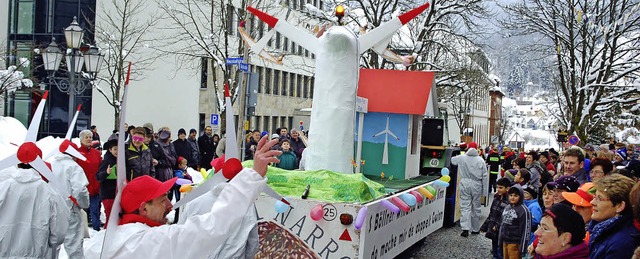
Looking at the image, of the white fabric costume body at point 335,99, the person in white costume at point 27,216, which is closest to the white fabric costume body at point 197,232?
the person in white costume at point 27,216

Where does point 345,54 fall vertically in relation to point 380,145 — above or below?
above

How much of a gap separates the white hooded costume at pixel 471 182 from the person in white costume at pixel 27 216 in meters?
9.78

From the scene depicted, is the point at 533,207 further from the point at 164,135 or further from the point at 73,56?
the point at 73,56

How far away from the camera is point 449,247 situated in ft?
44.6

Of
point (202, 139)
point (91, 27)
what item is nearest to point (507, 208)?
point (202, 139)

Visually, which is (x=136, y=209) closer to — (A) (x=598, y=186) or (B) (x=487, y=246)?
(A) (x=598, y=186)

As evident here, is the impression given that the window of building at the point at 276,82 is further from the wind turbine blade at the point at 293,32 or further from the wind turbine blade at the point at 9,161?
the wind turbine blade at the point at 9,161

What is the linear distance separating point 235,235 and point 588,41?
23.4 meters

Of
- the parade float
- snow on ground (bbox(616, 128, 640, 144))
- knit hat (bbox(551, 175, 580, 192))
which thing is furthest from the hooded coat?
snow on ground (bbox(616, 128, 640, 144))

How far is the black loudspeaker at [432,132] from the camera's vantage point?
15391mm

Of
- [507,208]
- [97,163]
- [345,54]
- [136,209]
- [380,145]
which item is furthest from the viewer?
[380,145]

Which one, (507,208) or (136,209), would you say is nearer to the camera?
(136,209)

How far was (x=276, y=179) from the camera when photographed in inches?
336

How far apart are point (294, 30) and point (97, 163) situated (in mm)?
3638
